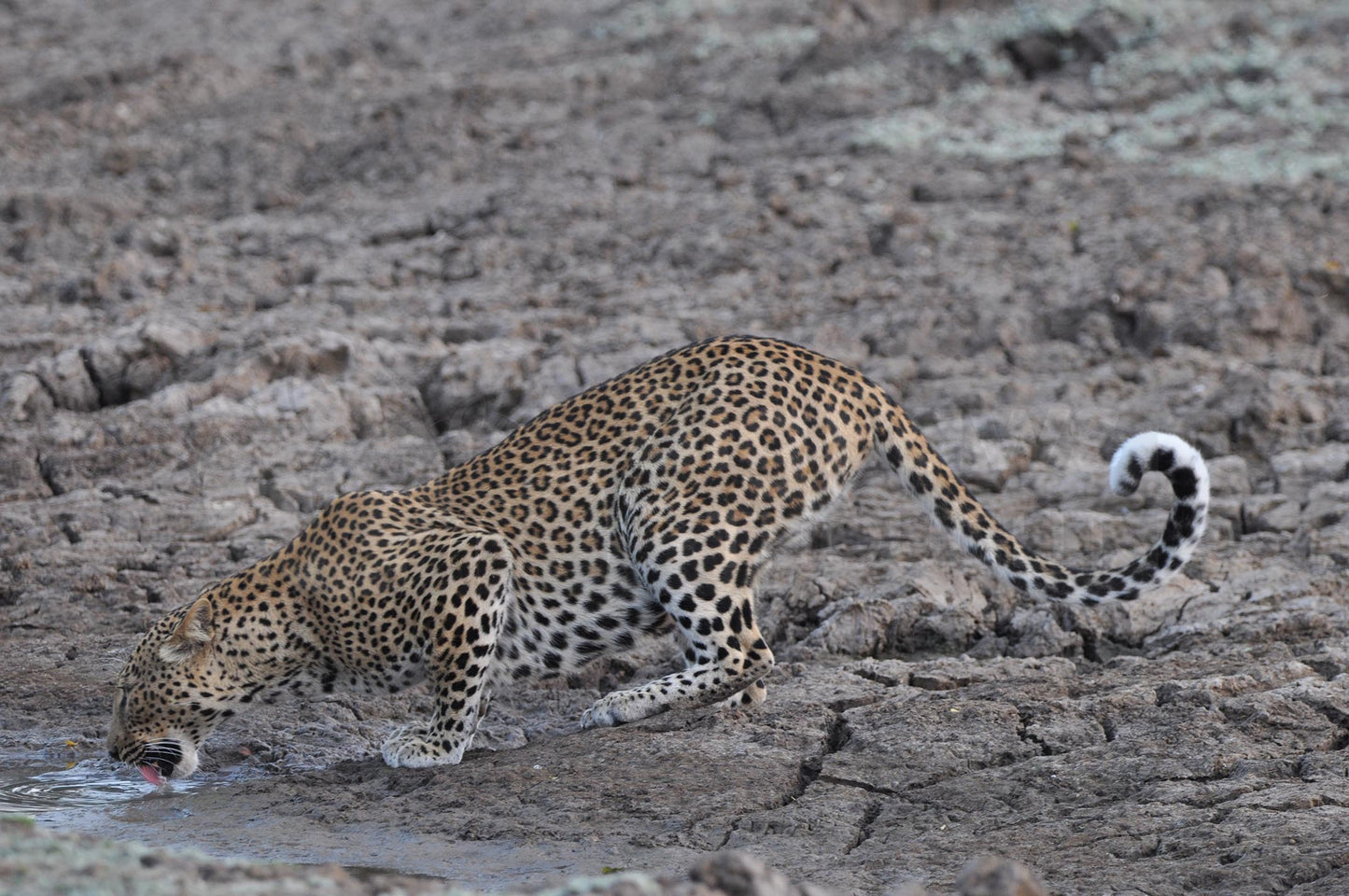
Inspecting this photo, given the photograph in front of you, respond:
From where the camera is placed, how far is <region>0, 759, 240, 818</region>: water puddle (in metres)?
5.91

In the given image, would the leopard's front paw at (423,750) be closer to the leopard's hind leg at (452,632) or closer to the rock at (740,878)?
the leopard's hind leg at (452,632)

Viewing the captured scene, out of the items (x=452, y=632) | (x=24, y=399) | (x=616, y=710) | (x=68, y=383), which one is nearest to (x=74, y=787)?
(x=452, y=632)

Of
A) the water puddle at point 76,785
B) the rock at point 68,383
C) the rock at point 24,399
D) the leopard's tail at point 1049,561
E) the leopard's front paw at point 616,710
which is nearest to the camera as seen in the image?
the leopard's tail at point 1049,561

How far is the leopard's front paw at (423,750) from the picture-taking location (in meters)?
6.09

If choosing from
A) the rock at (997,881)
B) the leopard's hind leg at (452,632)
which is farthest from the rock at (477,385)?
the rock at (997,881)

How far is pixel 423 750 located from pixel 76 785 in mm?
1278

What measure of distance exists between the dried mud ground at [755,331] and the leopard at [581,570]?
271 millimetres

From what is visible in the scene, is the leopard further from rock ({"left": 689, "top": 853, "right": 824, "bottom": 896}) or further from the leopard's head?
rock ({"left": 689, "top": 853, "right": 824, "bottom": 896})

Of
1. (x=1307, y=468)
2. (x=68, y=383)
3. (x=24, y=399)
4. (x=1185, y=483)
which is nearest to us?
(x=1185, y=483)

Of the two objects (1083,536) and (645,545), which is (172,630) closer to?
(645,545)

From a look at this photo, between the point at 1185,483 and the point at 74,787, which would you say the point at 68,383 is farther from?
the point at 1185,483

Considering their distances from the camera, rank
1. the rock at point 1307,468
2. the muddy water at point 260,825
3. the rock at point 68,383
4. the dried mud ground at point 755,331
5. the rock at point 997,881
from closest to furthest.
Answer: the rock at point 997,881
the muddy water at point 260,825
the dried mud ground at point 755,331
the rock at point 1307,468
the rock at point 68,383

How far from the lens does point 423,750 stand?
610cm

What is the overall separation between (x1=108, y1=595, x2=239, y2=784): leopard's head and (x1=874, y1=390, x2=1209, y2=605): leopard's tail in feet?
8.78
